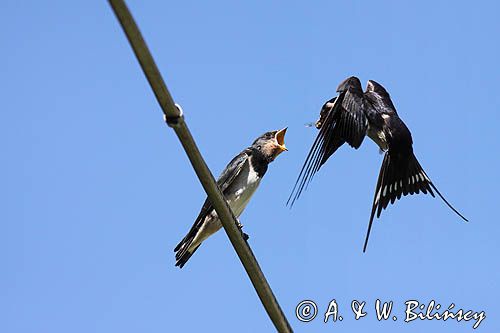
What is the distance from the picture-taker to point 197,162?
221cm

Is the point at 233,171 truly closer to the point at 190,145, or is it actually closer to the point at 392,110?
the point at 392,110

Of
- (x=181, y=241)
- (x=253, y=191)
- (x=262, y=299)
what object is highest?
(x=253, y=191)

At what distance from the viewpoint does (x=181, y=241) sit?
482 centimetres

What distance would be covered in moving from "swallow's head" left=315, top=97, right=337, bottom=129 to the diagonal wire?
6.13 ft

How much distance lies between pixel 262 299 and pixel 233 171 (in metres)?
2.46

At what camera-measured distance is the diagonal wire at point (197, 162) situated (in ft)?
5.60

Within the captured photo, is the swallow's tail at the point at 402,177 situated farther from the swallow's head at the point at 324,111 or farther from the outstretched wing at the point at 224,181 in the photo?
the outstretched wing at the point at 224,181

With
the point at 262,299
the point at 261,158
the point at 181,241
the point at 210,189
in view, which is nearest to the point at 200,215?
the point at 181,241

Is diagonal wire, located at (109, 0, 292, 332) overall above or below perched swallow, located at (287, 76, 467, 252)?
below

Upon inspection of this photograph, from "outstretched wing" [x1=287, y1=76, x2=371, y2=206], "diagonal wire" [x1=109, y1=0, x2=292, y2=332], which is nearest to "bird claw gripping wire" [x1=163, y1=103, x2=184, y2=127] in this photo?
"diagonal wire" [x1=109, y1=0, x2=292, y2=332]

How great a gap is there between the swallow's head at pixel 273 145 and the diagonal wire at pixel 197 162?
244cm

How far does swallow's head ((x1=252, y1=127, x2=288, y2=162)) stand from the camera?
504 centimetres

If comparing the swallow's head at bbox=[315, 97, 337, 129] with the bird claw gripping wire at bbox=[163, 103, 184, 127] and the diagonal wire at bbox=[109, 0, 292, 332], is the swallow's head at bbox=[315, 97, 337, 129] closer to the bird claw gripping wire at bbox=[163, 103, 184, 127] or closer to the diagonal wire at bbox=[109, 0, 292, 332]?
the diagonal wire at bbox=[109, 0, 292, 332]

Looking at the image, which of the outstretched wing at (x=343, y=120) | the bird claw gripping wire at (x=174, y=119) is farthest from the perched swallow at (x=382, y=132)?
the bird claw gripping wire at (x=174, y=119)
